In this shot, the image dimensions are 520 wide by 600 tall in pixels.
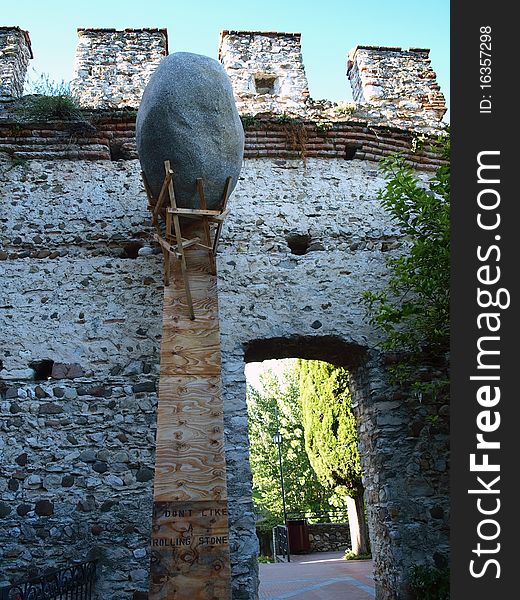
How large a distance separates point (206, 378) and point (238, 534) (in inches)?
63.5

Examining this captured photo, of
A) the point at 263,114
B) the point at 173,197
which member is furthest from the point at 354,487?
the point at 173,197

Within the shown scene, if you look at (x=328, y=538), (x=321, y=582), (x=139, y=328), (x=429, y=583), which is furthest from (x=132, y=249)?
(x=328, y=538)

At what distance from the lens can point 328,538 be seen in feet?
42.2

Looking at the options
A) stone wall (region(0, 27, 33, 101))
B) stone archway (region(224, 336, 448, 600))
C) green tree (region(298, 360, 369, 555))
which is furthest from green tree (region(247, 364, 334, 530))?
→ stone wall (region(0, 27, 33, 101))

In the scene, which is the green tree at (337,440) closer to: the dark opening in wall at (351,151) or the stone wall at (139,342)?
the stone wall at (139,342)

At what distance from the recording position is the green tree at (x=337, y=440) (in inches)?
364

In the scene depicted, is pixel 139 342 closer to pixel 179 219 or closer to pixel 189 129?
pixel 179 219

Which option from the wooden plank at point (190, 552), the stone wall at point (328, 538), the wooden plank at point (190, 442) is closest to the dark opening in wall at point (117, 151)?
the wooden plank at point (190, 442)

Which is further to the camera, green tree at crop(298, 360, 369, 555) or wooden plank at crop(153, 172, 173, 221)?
green tree at crop(298, 360, 369, 555)

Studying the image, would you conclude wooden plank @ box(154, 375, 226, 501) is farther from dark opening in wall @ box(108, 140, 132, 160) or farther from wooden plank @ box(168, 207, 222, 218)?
dark opening in wall @ box(108, 140, 132, 160)

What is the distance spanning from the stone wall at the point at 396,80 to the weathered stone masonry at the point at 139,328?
682mm

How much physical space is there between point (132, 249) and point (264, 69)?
2.97 m

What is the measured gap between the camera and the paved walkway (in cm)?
559

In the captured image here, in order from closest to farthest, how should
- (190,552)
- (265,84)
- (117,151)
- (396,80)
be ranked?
(190,552)
(117,151)
(265,84)
(396,80)
